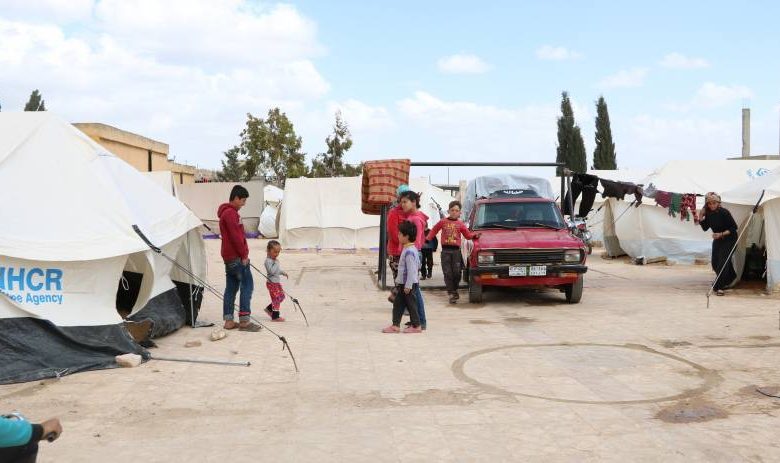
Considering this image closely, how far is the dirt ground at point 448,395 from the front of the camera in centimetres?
460

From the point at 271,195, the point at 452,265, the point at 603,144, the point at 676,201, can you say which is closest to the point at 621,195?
the point at 676,201

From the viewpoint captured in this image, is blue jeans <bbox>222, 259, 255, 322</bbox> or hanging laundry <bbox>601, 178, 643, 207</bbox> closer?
blue jeans <bbox>222, 259, 255, 322</bbox>

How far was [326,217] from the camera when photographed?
26.9m

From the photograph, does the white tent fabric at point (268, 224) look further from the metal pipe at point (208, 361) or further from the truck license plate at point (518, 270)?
the metal pipe at point (208, 361)

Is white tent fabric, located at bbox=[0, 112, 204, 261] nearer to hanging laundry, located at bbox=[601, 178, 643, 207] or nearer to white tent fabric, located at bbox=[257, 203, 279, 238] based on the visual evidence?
hanging laundry, located at bbox=[601, 178, 643, 207]

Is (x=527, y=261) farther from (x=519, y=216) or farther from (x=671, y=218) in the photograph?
(x=671, y=218)

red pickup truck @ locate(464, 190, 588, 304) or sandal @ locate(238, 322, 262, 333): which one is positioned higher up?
red pickup truck @ locate(464, 190, 588, 304)

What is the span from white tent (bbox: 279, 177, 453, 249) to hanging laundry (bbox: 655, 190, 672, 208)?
34.4 ft

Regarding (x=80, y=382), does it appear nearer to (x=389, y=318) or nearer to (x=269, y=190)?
(x=389, y=318)

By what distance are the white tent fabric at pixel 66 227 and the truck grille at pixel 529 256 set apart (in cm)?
505

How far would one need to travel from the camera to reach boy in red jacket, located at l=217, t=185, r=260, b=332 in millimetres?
8914

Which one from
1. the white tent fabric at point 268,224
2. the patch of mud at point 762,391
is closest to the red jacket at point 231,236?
the patch of mud at point 762,391

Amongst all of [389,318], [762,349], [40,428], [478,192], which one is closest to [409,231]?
[389,318]

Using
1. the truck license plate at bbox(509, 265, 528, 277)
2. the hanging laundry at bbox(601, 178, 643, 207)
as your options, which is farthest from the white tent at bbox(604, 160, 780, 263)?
the truck license plate at bbox(509, 265, 528, 277)
